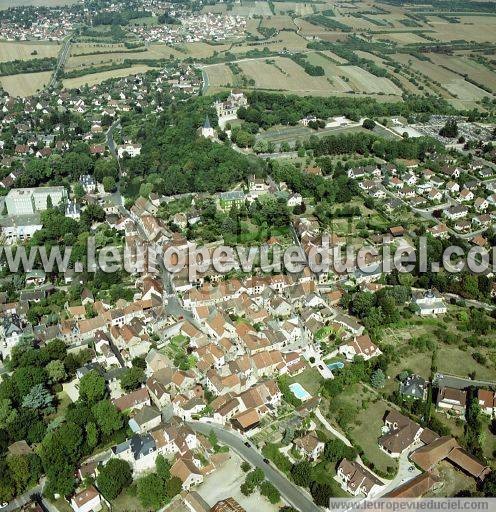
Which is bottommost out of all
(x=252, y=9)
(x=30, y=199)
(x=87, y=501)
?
(x=30, y=199)

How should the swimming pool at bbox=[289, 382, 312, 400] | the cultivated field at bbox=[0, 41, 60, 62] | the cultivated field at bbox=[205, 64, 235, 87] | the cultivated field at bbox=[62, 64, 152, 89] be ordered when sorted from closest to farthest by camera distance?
1. the swimming pool at bbox=[289, 382, 312, 400]
2. the cultivated field at bbox=[205, 64, 235, 87]
3. the cultivated field at bbox=[62, 64, 152, 89]
4. the cultivated field at bbox=[0, 41, 60, 62]

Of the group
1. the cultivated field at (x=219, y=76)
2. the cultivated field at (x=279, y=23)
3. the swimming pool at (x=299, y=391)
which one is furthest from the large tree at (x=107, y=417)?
the cultivated field at (x=279, y=23)

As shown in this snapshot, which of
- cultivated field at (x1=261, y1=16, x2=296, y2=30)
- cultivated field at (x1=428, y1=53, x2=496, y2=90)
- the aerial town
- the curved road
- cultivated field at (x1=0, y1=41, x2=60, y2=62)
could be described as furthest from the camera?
cultivated field at (x1=261, y1=16, x2=296, y2=30)

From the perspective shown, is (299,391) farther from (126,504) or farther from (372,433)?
(126,504)

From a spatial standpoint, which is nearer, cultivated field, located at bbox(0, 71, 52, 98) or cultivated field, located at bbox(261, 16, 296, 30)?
cultivated field, located at bbox(0, 71, 52, 98)

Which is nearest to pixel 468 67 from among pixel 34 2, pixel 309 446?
pixel 309 446

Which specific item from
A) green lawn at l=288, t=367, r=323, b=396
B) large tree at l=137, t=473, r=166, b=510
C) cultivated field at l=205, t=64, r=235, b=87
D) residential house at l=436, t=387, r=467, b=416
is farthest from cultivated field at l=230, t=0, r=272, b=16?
large tree at l=137, t=473, r=166, b=510

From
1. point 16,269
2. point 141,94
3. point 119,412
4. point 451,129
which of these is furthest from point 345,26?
point 119,412

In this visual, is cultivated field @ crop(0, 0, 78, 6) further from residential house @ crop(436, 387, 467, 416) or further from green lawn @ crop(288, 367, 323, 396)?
residential house @ crop(436, 387, 467, 416)
